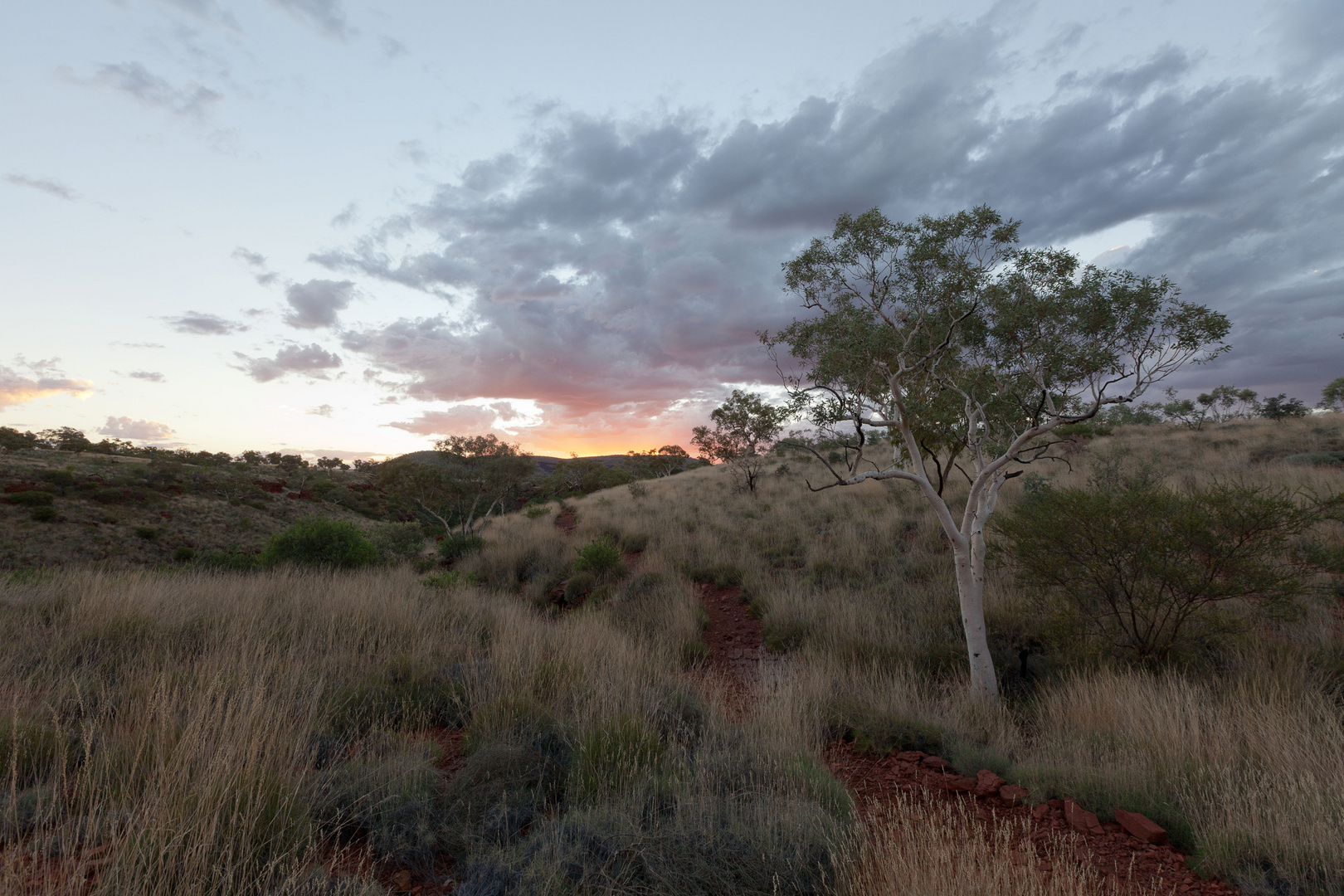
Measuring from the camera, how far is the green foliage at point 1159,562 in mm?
6676

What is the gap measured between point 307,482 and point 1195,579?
60.3 m

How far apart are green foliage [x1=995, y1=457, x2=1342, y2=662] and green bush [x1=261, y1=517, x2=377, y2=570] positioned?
593 inches

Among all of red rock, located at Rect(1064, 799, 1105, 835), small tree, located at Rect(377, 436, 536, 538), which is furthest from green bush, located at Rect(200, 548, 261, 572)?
red rock, located at Rect(1064, 799, 1105, 835)

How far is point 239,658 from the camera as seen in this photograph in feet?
20.0

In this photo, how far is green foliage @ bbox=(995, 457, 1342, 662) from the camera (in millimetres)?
6676

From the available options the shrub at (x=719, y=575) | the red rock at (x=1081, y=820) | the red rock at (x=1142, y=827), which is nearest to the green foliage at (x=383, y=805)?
the red rock at (x=1081, y=820)

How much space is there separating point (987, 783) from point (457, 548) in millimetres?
18152

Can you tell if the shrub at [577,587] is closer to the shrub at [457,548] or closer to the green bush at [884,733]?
the shrub at [457,548]

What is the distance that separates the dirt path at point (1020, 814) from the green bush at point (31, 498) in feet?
120

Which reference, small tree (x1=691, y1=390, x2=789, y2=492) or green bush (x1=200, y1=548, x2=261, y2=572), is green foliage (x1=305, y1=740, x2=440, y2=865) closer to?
green bush (x1=200, y1=548, x2=261, y2=572)

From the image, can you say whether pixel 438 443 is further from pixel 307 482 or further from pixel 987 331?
pixel 307 482

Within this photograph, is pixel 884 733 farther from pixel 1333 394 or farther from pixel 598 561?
pixel 1333 394

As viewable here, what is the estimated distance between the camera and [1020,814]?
170 inches

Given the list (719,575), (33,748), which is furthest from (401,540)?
(33,748)
